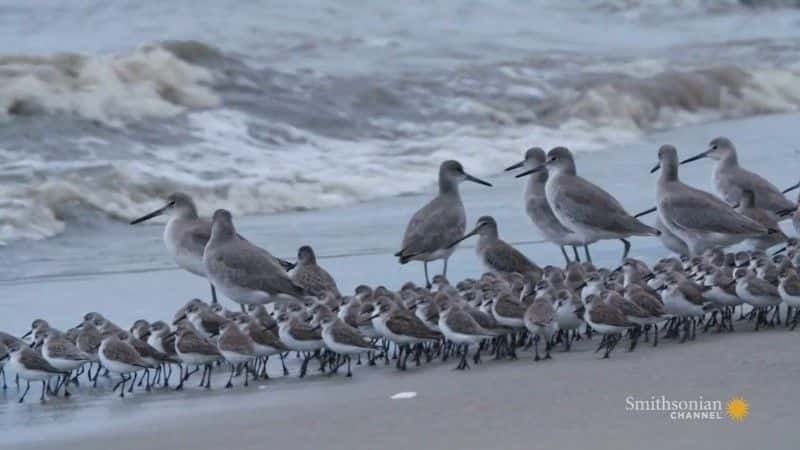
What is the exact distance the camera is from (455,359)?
9922 millimetres

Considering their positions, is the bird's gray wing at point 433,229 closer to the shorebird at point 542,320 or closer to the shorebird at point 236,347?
the shorebird at point 542,320

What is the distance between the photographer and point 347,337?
9602mm

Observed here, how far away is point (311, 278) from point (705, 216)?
3.05 meters

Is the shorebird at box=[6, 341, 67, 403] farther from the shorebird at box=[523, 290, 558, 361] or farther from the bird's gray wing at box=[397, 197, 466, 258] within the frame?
the bird's gray wing at box=[397, 197, 466, 258]

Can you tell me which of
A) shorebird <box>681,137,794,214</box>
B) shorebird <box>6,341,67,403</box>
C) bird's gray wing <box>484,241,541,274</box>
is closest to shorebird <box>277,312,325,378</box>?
shorebird <box>6,341,67,403</box>

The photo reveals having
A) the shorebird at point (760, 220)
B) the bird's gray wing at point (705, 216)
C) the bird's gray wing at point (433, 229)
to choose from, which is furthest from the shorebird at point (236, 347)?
the shorebird at point (760, 220)

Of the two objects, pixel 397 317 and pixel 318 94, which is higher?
pixel 318 94

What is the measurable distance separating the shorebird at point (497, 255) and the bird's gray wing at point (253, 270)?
1.56 m

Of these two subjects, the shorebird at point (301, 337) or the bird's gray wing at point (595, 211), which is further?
the bird's gray wing at point (595, 211)

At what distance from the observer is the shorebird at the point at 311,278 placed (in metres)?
11.4

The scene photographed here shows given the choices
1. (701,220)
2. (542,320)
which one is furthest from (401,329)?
(701,220)

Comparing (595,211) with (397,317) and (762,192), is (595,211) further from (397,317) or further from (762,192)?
(397,317)

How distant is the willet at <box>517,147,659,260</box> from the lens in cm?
1267

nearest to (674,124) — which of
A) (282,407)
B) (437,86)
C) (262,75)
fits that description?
(437,86)
